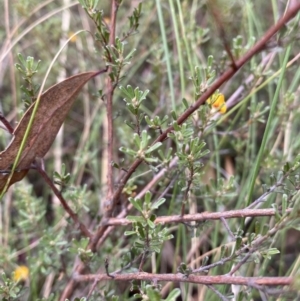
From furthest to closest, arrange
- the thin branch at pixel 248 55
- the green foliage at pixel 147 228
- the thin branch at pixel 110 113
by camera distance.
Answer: the thin branch at pixel 110 113
the green foliage at pixel 147 228
the thin branch at pixel 248 55

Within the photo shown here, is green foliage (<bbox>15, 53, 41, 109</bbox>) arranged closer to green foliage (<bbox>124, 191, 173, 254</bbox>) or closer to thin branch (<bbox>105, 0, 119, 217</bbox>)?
thin branch (<bbox>105, 0, 119, 217</bbox>)

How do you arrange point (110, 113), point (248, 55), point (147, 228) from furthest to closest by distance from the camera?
point (110, 113)
point (147, 228)
point (248, 55)

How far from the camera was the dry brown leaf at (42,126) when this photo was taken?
2.47ft

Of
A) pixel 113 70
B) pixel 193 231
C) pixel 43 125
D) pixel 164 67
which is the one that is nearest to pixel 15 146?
pixel 43 125

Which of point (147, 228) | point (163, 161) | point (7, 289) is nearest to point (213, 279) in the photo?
point (147, 228)

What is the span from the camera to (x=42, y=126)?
0.78 m

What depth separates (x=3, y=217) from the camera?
137cm

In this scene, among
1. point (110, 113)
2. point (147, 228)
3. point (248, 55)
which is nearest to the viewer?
point (248, 55)

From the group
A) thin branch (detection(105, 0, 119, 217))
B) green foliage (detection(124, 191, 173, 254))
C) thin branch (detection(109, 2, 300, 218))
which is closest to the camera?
thin branch (detection(109, 2, 300, 218))

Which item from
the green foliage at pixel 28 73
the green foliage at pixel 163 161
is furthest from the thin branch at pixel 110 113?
the green foliage at pixel 28 73

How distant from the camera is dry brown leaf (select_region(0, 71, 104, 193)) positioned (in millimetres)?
752

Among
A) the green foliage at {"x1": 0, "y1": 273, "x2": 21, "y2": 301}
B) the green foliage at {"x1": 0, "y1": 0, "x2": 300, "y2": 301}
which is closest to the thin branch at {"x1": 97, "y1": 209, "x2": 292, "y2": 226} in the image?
the green foliage at {"x1": 0, "y1": 0, "x2": 300, "y2": 301}

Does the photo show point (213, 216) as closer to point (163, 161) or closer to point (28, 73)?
point (163, 161)

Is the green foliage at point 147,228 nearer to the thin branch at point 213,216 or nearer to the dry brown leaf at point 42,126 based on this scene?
the thin branch at point 213,216
